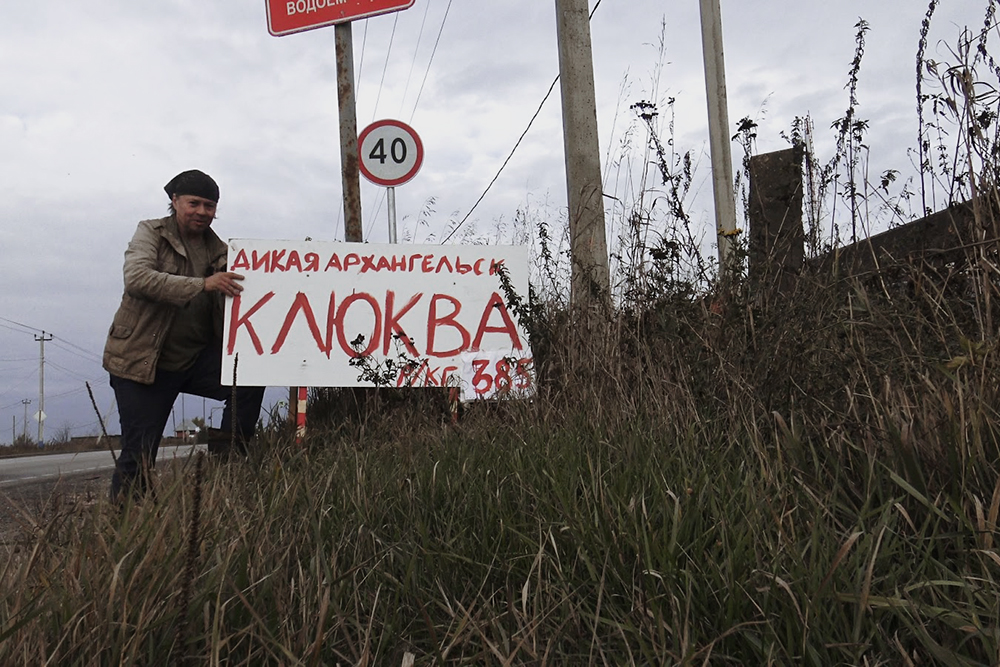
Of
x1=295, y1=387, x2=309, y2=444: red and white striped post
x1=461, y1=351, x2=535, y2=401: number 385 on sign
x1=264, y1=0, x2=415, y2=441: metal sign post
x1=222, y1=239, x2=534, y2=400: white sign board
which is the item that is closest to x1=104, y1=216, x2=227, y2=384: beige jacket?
x1=222, y1=239, x2=534, y2=400: white sign board

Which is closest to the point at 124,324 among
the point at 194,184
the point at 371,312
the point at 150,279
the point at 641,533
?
the point at 150,279

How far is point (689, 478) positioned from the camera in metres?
2.32

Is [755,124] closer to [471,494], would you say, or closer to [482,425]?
[482,425]

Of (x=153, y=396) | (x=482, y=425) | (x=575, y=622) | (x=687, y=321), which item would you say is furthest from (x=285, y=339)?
(x=575, y=622)

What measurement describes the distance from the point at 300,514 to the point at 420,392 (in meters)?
1.89

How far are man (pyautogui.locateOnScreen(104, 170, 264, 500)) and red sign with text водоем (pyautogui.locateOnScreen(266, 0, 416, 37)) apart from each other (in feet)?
7.54

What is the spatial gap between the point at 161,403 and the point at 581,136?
317 cm

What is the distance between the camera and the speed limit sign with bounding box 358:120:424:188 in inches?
290

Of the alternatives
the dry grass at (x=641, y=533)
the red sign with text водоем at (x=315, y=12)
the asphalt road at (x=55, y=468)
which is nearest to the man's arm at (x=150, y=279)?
the asphalt road at (x=55, y=468)

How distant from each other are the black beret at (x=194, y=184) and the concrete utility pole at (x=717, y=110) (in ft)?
22.4

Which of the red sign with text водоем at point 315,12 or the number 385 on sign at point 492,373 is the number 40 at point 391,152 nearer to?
the red sign with text водоем at point 315,12

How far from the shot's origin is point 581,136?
5891 millimetres

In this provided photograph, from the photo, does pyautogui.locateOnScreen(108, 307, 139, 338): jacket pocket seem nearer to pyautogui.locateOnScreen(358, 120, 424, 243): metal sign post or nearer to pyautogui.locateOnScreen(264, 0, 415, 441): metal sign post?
pyautogui.locateOnScreen(264, 0, 415, 441): metal sign post

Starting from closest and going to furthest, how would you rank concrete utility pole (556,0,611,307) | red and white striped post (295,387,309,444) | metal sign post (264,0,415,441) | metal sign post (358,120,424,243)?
red and white striped post (295,387,309,444) < concrete utility pole (556,0,611,307) < metal sign post (264,0,415,441) < metal sign post (358,120,424,243)
